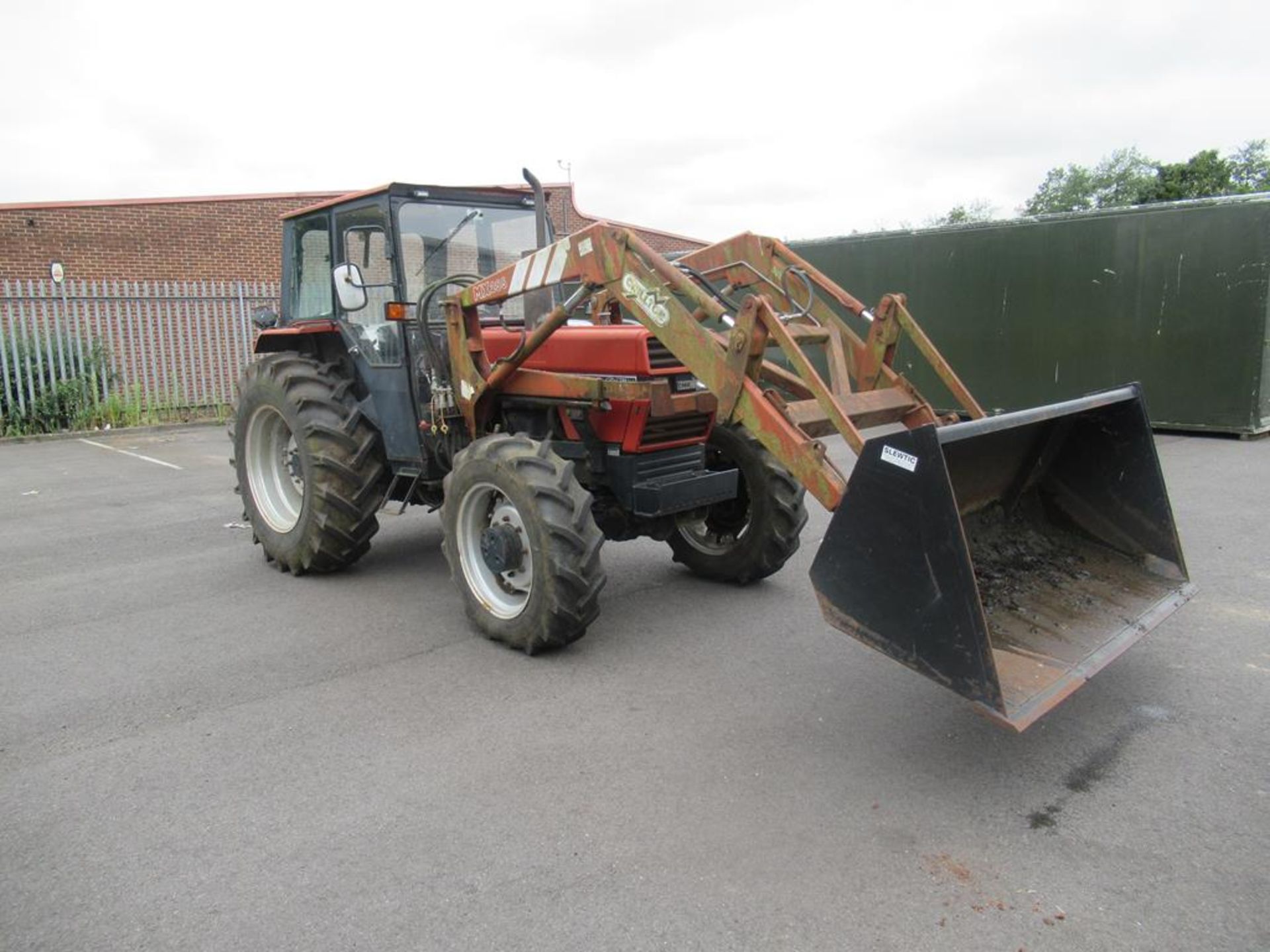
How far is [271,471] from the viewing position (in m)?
6.05

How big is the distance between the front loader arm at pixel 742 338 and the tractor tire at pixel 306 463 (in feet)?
2.69

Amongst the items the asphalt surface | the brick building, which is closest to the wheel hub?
the asphalt surface

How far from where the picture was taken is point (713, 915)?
2.48m

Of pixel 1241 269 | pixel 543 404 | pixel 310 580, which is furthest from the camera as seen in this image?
pixel 1241 269

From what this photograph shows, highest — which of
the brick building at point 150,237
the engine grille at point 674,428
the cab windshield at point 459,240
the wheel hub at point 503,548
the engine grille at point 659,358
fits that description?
the brick building at point 150,237

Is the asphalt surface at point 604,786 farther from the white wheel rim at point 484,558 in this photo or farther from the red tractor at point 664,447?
the red tractor at point 664,447

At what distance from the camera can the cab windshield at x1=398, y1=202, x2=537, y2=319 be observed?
16.7 feet

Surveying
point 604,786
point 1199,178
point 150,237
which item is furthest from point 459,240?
point 1199,178

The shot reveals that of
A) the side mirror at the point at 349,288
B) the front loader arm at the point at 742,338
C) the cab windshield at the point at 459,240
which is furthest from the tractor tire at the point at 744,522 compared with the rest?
the side mirror at the point at 349,288

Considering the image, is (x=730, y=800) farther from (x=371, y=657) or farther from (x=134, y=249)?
(x=134, y=249)

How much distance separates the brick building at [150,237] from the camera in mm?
14859

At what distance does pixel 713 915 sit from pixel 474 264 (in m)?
3.99

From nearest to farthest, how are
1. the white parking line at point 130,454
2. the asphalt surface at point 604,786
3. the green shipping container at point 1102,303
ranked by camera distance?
the asphalt surface at point 604,786, the white parking line at point 130,454, the green shipping container at point 1102,303

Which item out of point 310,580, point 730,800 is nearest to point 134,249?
point 310,580
